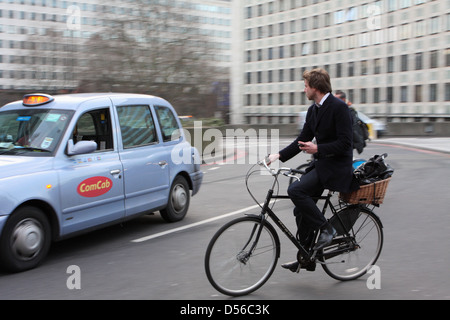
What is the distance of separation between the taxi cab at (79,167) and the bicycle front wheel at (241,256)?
6.34 ft

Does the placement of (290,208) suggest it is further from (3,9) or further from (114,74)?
(3,9)

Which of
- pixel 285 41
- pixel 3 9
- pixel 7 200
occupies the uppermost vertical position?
pixel 3 9

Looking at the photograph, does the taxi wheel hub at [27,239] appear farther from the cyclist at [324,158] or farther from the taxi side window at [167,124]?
the taxi side window at [167,124]

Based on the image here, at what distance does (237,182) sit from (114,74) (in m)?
19.6

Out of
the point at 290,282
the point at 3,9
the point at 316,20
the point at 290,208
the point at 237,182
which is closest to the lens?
the point at 290,282

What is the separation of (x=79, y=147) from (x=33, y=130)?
57 cm

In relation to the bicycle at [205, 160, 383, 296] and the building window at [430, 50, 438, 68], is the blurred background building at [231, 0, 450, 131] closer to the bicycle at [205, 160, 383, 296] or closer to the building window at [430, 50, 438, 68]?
the building window at [430, 50, 438, 68]

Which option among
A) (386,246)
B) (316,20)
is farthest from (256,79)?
(386,246)

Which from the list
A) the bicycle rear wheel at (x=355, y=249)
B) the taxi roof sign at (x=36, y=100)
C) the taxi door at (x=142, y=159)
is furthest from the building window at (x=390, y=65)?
the bicycle rear wheel at (x=355, y=249)

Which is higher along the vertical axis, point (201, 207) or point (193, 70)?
point (193, 70)

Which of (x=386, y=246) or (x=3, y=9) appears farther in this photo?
(x=3, y=9)

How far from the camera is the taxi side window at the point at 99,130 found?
264 inches

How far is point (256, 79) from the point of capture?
85000mm

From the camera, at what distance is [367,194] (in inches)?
197
